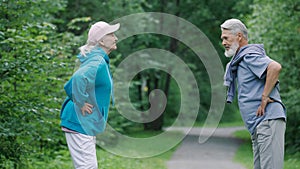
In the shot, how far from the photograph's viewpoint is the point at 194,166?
39.7ft

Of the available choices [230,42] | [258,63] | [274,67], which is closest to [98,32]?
[230,42]

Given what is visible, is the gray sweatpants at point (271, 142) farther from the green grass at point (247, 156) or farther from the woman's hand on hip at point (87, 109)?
the green grass at point (247, 156)

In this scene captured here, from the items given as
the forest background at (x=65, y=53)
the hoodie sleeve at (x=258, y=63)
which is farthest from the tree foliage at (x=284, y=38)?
the hoodie sleeve at (x=258, y=63)

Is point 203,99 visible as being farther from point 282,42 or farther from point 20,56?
point 20,56

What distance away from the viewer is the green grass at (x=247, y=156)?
1180 centimetres

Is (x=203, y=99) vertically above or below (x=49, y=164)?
below

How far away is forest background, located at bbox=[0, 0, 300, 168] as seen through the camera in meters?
7.12

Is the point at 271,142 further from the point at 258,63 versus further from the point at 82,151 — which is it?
the point at 82,151

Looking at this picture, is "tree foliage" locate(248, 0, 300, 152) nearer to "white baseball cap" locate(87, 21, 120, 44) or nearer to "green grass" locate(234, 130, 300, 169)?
"green grass" locate(234, 130, 300, 169)

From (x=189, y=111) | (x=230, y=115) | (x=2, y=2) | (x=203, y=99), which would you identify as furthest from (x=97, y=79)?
(x=230, y=115)

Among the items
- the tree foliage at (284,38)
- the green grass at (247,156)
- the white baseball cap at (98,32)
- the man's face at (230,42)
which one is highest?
the white baseball cap at (98,32)

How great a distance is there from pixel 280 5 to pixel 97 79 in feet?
35.3

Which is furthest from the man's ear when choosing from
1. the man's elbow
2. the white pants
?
the white pants

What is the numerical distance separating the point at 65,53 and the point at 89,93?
5169 millimetres
